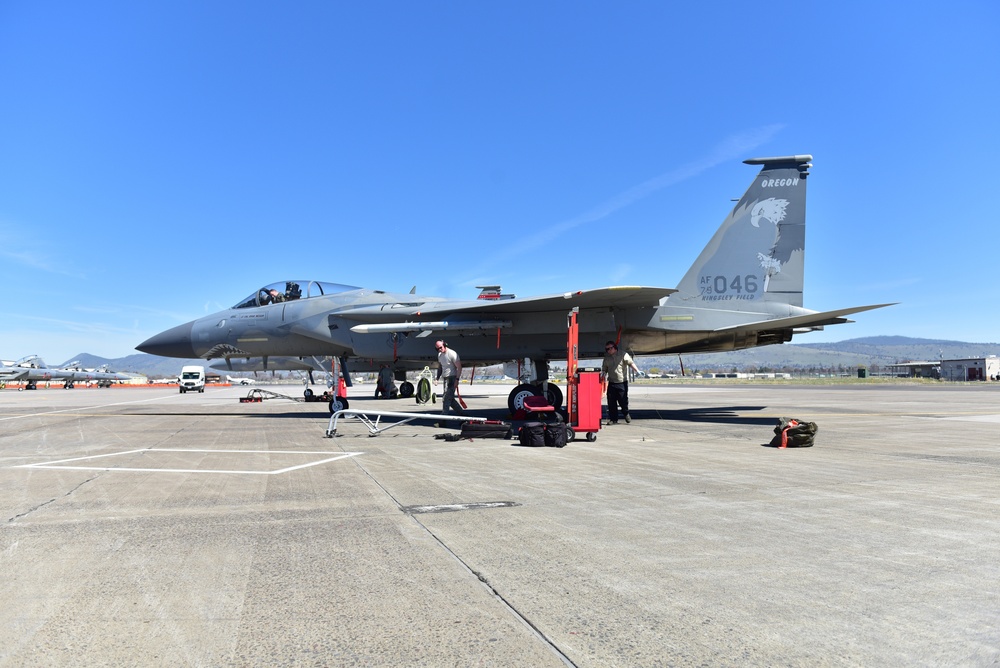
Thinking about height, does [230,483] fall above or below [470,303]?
below

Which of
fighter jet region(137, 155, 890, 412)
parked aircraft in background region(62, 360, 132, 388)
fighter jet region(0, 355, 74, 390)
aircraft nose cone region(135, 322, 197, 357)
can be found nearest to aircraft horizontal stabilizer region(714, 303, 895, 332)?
fighter jet region(137, 155, 890, 412)

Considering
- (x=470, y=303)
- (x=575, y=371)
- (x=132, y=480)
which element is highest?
(x=470, y=303)

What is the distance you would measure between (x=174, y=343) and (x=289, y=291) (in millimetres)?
3422

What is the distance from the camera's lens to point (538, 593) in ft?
9.28

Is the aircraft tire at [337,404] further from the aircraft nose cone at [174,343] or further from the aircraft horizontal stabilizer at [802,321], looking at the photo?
the aircraft horizontal stabilizer at [802,321]

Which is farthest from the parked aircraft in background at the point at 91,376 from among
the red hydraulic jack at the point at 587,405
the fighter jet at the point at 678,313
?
the red hydraulic jack at the point at 587,405

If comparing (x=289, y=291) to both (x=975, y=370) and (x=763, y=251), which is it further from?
(x=975, y=370)

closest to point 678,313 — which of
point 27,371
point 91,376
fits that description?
point 27,371

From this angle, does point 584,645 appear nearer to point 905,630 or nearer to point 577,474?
point 905,630

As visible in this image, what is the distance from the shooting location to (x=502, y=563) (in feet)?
10.8

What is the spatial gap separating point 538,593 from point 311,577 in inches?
46.5

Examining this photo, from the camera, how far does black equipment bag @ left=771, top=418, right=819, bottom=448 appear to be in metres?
8.60

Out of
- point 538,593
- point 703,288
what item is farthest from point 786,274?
point 538,593

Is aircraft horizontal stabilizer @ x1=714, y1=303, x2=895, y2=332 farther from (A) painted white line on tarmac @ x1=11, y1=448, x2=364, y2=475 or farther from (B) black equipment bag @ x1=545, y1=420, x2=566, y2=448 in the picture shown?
(A) painted white line on tarmac @ x1=11, y1=448, x2=364, y2=475
